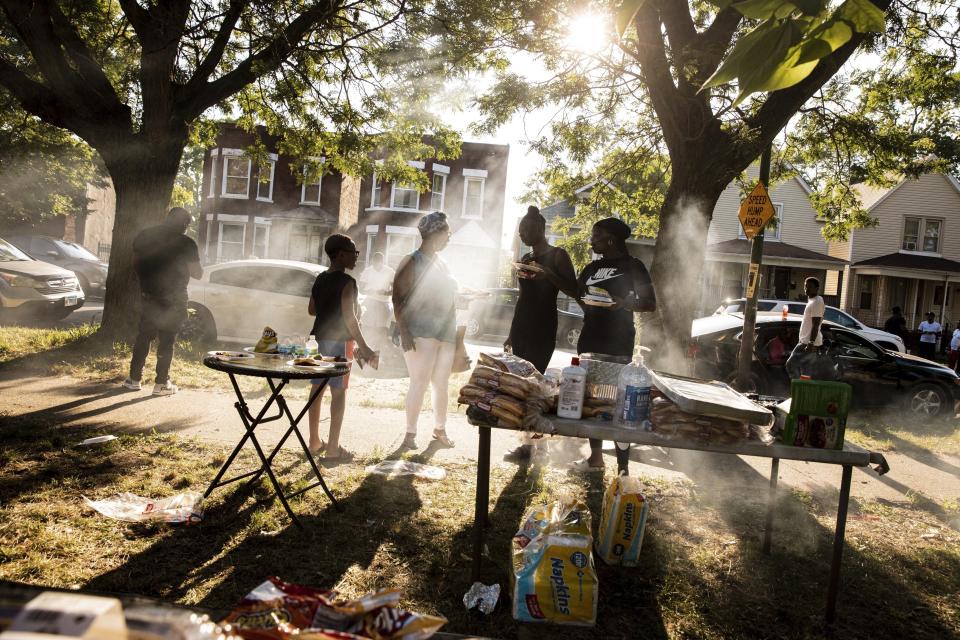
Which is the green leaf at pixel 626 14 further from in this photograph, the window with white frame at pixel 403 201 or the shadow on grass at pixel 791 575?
the window with white frame at pixel 403 201

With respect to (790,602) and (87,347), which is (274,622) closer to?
(790,602)

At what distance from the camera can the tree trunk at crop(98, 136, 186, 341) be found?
9.59m

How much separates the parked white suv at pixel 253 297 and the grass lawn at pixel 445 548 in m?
6.11

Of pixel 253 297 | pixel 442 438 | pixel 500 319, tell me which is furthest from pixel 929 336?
pixel 442 438

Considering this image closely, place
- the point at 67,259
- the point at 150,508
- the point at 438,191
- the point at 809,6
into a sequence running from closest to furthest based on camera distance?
the point at 809,6 < the point at 150,508 < the point at 67,259 < the point at 438,191

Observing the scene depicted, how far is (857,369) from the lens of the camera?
10.2 meters

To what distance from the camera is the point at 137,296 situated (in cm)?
991

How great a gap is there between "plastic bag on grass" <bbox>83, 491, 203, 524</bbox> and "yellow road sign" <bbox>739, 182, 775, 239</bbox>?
7.69 meters

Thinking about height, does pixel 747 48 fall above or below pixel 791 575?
above

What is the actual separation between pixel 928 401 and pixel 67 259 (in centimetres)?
2280

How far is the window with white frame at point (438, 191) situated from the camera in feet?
94.7

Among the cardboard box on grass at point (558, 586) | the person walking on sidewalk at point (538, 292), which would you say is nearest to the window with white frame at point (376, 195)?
the person walking on sidewalk at point (538, 292)

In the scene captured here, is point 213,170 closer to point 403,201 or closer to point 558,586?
point 403,201

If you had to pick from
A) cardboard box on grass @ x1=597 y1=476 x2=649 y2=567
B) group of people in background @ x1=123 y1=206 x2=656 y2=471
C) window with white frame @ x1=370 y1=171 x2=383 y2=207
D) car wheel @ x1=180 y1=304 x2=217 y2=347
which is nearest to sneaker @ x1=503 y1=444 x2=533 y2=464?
group of people in background @ x1=123 y1=206 x2=656 y2=471
